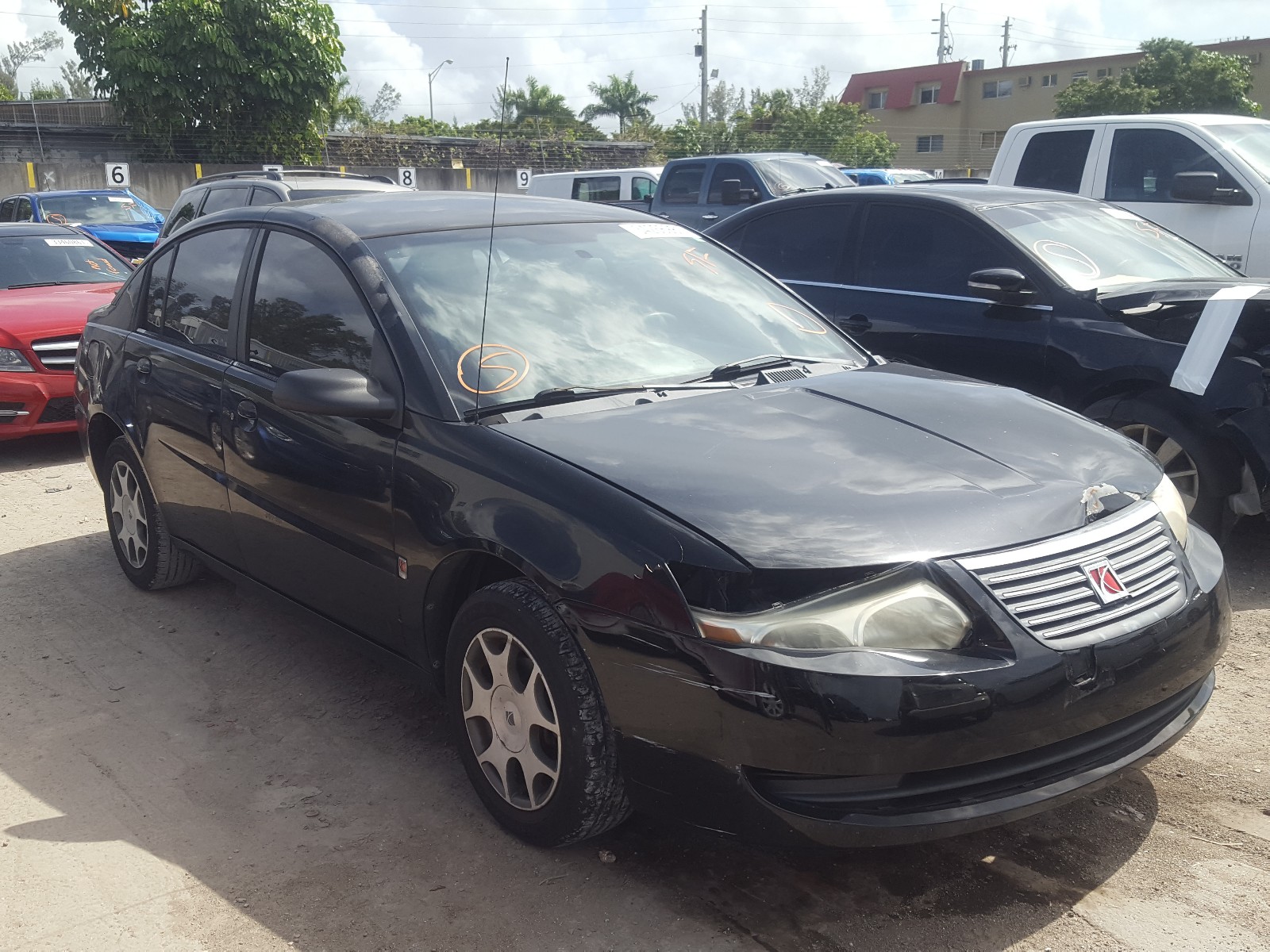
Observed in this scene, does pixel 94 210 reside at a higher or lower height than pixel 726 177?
lower

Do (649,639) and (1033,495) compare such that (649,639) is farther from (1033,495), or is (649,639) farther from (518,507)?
(1033,495)

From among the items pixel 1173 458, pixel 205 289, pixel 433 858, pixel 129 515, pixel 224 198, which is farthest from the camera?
pixel 224 198

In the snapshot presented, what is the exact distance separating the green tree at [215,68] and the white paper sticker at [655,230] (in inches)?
997

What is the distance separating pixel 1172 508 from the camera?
3.19 metres

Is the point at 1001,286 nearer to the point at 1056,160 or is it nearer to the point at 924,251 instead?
the point at 924,251

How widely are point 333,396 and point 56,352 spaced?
564cm

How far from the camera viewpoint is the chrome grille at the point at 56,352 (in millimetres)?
7934

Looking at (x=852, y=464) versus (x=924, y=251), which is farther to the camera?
(x=924, y=251)

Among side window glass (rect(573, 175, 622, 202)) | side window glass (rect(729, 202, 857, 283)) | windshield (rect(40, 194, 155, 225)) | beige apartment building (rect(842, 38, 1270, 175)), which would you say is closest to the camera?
side window glass (rect(729, 202, 857, 283))

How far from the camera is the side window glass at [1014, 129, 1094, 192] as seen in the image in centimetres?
898

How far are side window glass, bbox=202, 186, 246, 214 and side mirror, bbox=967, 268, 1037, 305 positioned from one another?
7.60m

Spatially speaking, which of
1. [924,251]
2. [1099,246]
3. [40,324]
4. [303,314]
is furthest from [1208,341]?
[40,324]

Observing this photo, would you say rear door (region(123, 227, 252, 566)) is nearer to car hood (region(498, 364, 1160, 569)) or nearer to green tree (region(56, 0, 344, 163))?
car hood (region(498, 364, 1160, 569))

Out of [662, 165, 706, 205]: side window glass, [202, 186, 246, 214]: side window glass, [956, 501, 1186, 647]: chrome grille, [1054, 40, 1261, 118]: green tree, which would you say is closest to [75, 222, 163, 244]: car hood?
[202, 186, 246, 214]: side window glass
